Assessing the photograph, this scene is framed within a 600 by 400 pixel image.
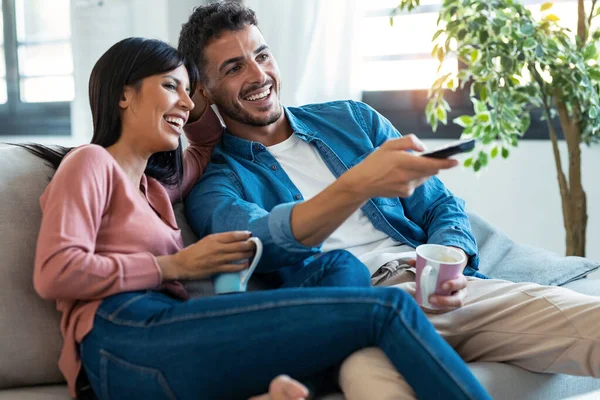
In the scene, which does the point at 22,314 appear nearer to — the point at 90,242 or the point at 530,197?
the point at 90,242

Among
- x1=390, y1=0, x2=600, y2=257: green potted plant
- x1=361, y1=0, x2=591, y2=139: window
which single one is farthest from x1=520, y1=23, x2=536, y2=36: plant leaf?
x1=361, y1=0, x2=591, y2=139: window

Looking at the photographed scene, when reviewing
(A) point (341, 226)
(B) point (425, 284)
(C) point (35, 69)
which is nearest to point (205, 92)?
(A) point (341, 226)

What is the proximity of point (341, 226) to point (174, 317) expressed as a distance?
640 millimetres

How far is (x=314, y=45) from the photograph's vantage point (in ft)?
8.79

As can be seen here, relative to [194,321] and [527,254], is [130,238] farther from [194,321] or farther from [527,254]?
[527,254]

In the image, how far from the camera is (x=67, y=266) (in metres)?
1.10

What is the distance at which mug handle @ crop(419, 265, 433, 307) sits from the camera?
1.22m

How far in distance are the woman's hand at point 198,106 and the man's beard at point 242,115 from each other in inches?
1.9

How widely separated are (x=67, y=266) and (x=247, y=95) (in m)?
0.77

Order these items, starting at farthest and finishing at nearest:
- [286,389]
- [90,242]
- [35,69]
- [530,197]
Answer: [35,69] < [530,197] < [90,242] < [286,389]

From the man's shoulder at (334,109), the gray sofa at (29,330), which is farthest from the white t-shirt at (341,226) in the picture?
the gray sofa at (29,330)

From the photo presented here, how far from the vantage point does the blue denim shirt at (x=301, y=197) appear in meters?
1.53

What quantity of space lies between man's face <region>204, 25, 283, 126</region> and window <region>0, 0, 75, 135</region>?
2.25m

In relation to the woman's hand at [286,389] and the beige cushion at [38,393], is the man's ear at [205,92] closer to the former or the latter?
the beige cushion at [38,393]
